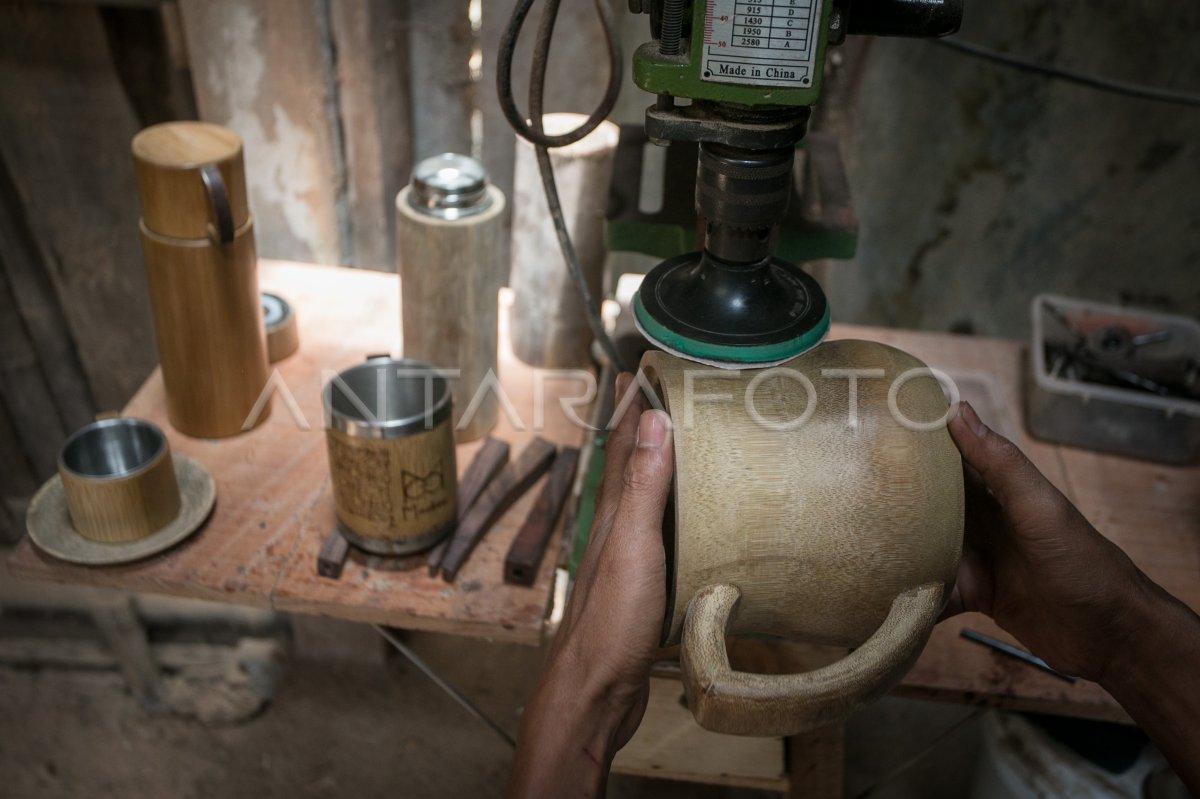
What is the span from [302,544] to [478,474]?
24 centimetres

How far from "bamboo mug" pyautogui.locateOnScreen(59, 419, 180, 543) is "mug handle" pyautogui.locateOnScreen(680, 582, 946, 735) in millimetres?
703

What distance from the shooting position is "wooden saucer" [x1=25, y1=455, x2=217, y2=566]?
4.00ft

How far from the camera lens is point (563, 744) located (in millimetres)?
921

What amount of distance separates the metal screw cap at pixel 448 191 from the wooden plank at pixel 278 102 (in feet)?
1.76

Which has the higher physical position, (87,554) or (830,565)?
(830,565)

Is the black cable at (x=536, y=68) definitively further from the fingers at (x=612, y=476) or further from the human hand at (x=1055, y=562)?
the human hand at (x=1055, y=562)

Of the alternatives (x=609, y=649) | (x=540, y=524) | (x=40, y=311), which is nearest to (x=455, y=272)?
(x=540, y=524)

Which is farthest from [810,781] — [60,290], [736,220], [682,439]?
[60,290]

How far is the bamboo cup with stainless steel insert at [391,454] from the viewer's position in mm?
1167

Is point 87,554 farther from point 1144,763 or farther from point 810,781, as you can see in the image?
point 1144,763

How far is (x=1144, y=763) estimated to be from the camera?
4.75 ft

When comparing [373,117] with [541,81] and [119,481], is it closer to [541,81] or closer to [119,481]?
[541,81]

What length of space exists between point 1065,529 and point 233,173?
3.45 ft

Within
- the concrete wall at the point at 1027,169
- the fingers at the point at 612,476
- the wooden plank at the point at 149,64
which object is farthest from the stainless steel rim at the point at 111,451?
the concrete wall at the point at 1027,169
